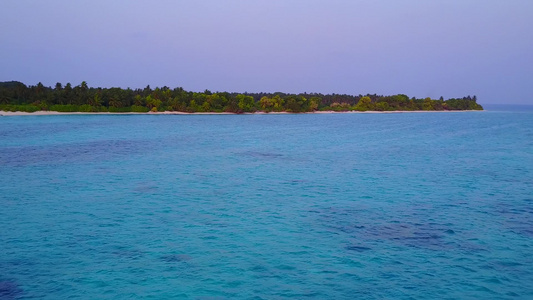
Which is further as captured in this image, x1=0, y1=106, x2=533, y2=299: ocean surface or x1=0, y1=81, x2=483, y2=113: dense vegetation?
x1=0, y1=81, x2=483, y2=113: dense vegetation

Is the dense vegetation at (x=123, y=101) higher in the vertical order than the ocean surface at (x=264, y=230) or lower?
higher

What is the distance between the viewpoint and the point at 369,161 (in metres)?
46.3

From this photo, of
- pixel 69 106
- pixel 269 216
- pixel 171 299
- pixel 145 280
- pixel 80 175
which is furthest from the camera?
pixel 69 106

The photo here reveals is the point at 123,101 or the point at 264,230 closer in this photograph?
the point at 264,230

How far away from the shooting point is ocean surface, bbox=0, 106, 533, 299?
603 inches

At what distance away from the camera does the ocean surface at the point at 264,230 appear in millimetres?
15305

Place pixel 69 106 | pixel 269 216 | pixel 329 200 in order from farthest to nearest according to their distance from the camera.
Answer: pixel 69 106, pixel 329 200, pixel 269 216

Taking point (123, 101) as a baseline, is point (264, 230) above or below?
below

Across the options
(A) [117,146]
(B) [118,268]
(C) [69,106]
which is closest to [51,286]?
(B) [118,268]

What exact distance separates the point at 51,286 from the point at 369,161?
36623 millimetres

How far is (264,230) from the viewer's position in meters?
21.6

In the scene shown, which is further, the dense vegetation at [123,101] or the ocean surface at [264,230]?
the dense vegetation at [123,101]

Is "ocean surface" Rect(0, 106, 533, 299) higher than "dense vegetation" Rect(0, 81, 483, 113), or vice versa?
"dense vegetation" Rect(0, 81, 483, 113)

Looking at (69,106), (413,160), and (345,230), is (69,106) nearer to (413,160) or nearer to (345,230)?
(413,160)
